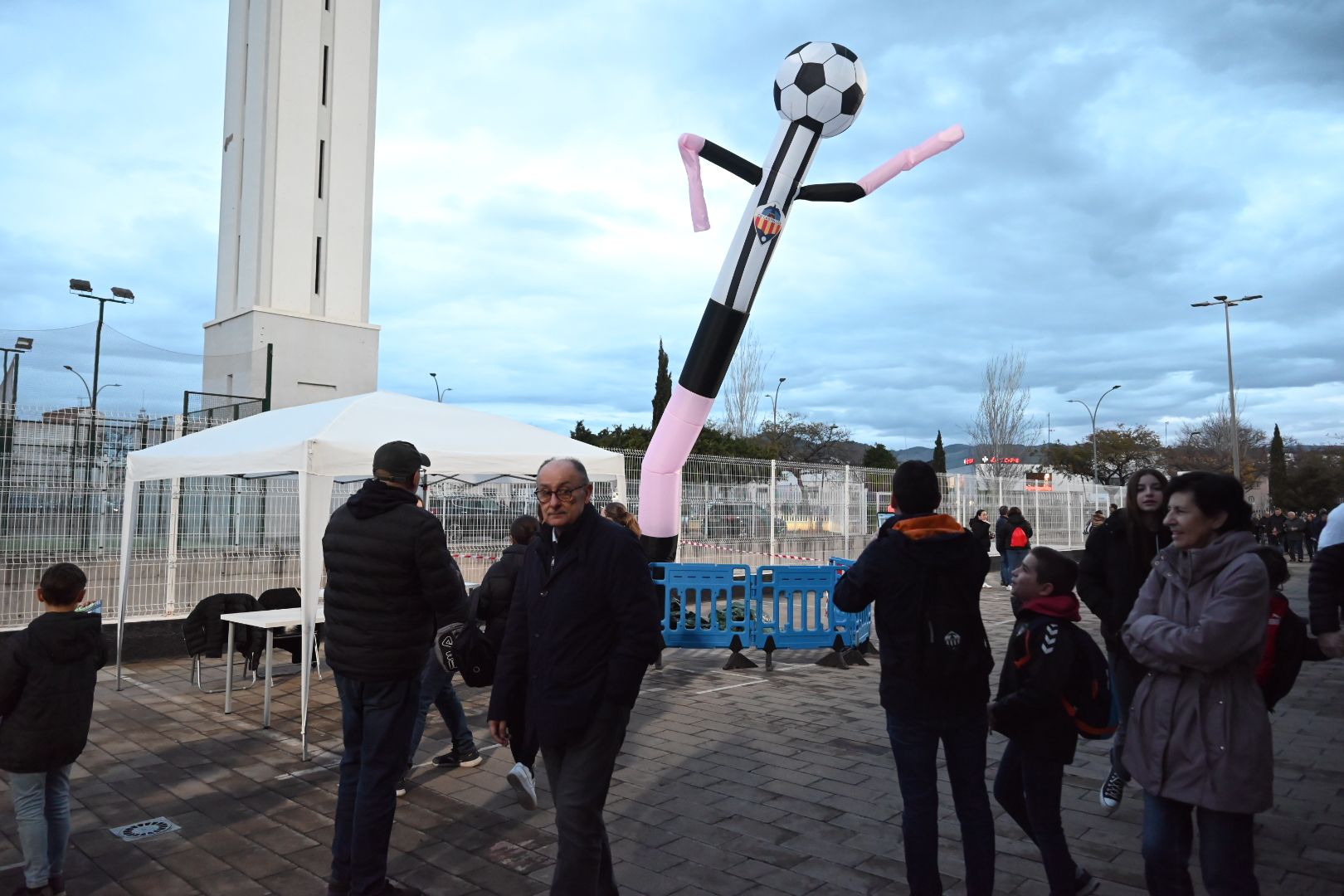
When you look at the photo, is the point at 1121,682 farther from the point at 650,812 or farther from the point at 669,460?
the point at 669,460

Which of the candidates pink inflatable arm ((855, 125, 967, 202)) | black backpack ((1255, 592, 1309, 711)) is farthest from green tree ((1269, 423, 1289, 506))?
black backpack ((1255, 592, 1309, 711))

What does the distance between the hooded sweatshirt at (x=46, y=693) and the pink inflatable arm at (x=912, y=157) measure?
9.09 meters

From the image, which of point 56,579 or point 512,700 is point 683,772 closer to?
point 512,700

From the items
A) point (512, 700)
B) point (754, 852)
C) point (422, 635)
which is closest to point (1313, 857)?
point (754, 852)

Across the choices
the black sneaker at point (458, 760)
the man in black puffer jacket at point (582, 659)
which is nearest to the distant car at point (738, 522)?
the black sneaker at point (458, 760)

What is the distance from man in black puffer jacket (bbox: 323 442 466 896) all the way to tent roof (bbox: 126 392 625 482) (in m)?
2.71

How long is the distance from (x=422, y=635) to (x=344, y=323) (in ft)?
61.6

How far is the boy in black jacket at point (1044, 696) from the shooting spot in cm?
322

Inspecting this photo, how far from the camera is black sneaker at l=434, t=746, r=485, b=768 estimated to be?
5648mm

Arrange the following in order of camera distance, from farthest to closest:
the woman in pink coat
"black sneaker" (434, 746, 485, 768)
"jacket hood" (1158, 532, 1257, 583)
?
"black sneaker" (434, 746, 485, 768), "jacket hood" (1158, 532, 1257, 583), the woman in pink coat

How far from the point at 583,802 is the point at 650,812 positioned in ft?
6.18

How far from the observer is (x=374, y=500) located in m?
3.81

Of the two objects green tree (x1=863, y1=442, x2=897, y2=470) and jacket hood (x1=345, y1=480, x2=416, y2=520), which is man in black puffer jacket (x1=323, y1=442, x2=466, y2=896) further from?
green tree (x1=863, y1=442, x2=897, y2=470)

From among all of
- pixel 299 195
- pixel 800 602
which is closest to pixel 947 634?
pixel 800 602
